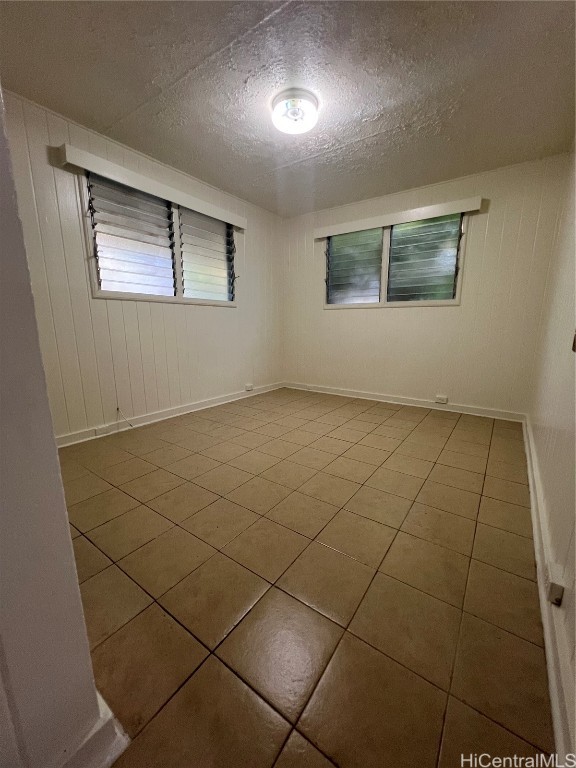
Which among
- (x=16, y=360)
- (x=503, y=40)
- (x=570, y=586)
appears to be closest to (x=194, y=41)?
(x=503, y=40)

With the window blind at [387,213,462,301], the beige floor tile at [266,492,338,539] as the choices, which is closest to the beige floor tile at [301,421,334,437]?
the beige floor tile at [266,492,338,539]

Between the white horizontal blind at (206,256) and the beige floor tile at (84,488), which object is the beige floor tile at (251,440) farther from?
the white horizontal blind at (206,256)

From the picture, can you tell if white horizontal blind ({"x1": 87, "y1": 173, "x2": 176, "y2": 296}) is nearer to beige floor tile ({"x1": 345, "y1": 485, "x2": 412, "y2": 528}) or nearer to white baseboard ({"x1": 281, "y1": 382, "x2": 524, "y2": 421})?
white baseboard ({"x1": 281, "y1": 382, "x2": 524, "y2": 421})

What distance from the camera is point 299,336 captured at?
15.3 ft

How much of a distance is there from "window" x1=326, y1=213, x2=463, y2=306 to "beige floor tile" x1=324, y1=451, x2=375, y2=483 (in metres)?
2.41

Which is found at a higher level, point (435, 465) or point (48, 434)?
point (48, 434)

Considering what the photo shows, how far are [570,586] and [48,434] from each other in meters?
1.46

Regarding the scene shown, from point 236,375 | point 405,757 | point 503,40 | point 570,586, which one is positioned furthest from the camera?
point 236,375

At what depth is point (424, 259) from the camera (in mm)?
3586

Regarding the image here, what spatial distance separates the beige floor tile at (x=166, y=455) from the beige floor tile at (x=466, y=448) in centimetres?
219

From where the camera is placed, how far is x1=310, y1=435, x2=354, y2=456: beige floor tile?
2465 millimetres

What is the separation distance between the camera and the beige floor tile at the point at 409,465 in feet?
6.90

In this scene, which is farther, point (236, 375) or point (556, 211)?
point (236, 375)

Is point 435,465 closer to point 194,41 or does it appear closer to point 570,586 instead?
point 570,586
